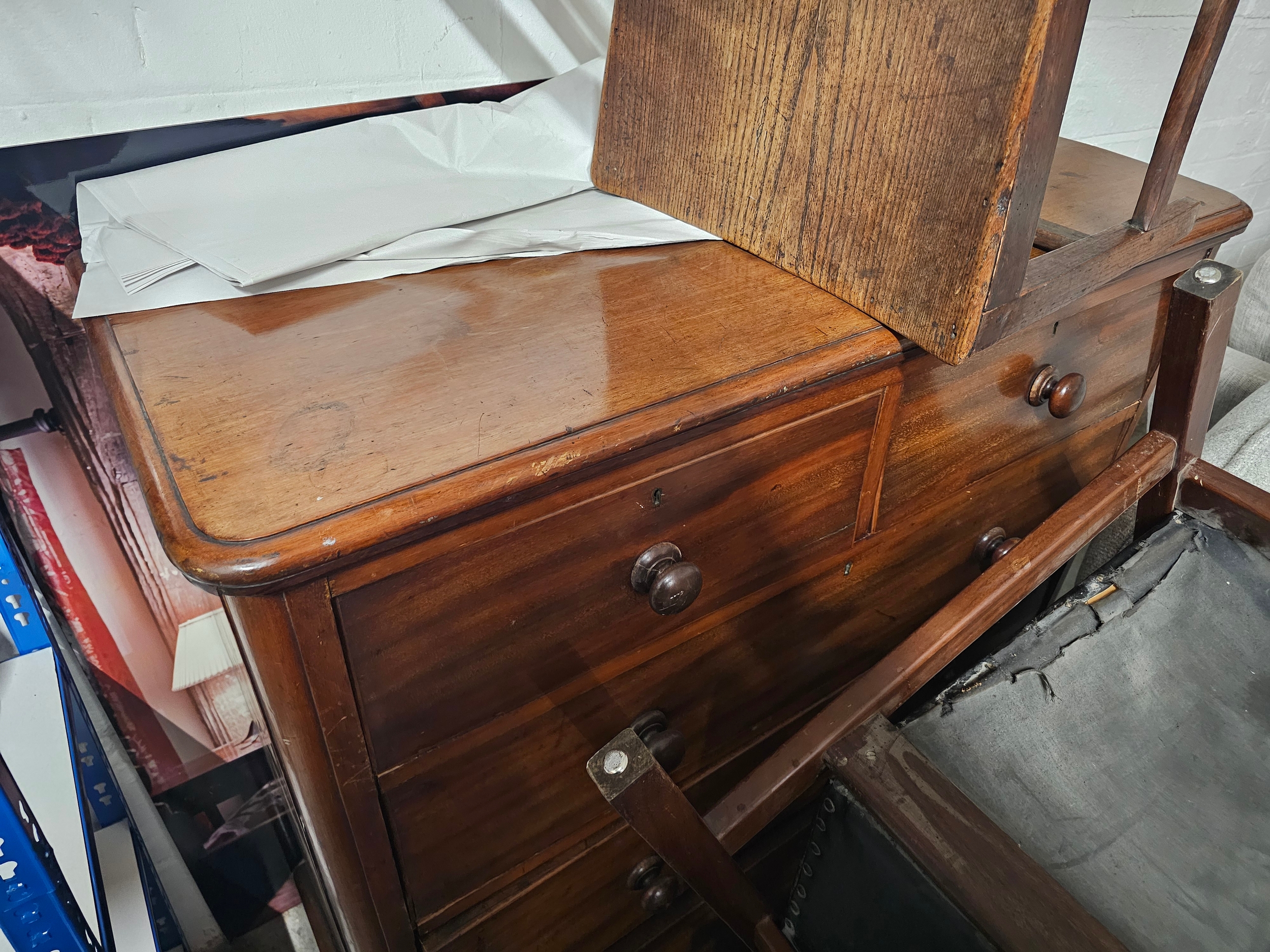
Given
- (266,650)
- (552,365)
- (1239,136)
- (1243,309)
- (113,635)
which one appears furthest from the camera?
(1239,136)

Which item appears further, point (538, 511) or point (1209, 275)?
point (1209, 275)

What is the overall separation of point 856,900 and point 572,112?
81 cm

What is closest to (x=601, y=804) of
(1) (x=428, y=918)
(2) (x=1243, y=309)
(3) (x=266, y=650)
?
(1) (x=428, y=918)

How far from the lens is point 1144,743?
0.74 metres

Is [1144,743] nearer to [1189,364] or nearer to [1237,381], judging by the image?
[1189,364]

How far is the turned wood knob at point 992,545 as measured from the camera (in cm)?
97

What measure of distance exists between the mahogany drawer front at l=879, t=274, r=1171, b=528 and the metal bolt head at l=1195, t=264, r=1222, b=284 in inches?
2.0

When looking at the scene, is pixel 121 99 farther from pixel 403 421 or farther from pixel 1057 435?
pixel 1057 435

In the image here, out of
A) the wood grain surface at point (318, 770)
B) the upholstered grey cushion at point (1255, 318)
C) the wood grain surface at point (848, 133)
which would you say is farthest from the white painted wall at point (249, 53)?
the upholstered grey cushion at point (1255, 318)

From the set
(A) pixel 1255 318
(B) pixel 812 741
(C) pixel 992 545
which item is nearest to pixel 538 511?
(B) pixel 812 741

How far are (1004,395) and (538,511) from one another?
1.69 feet

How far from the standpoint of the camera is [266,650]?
49 centimetres

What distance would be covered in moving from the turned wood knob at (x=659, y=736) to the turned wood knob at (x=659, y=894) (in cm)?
19

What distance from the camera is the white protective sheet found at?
0.69 m
